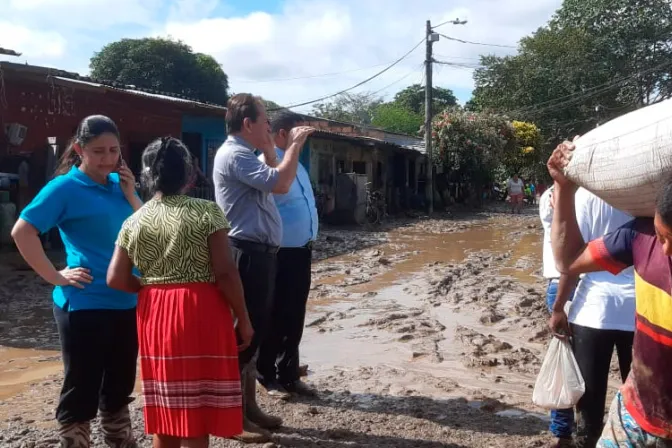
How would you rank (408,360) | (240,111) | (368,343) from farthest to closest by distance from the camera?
(368,343), (408,360), (240,111)

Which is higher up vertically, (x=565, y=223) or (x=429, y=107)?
(x=429, y=107)

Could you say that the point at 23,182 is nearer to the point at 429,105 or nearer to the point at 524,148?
the point at 429,105

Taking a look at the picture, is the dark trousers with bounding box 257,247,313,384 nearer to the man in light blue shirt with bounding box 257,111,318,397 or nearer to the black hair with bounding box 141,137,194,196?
the man in light blue shirt with bounding box 257,111,318,397

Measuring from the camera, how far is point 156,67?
3181cm

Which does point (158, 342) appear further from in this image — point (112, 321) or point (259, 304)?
point (259, 304)

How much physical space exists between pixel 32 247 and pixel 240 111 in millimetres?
1285

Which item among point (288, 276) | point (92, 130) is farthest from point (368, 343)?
point (92, 130)

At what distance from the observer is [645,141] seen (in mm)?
1846

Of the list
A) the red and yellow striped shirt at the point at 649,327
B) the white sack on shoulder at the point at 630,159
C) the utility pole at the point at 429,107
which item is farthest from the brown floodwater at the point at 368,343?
the utility pole at the point at 429,107

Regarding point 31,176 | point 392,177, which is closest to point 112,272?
point 31,176

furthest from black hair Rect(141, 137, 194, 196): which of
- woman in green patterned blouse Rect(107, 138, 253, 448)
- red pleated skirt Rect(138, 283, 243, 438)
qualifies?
red pleated skirt Rect(138, 283, 243, 438)

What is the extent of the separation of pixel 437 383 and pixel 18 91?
8.51m

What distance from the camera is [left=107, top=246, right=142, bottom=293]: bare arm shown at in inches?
106

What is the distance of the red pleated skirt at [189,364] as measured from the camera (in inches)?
100
